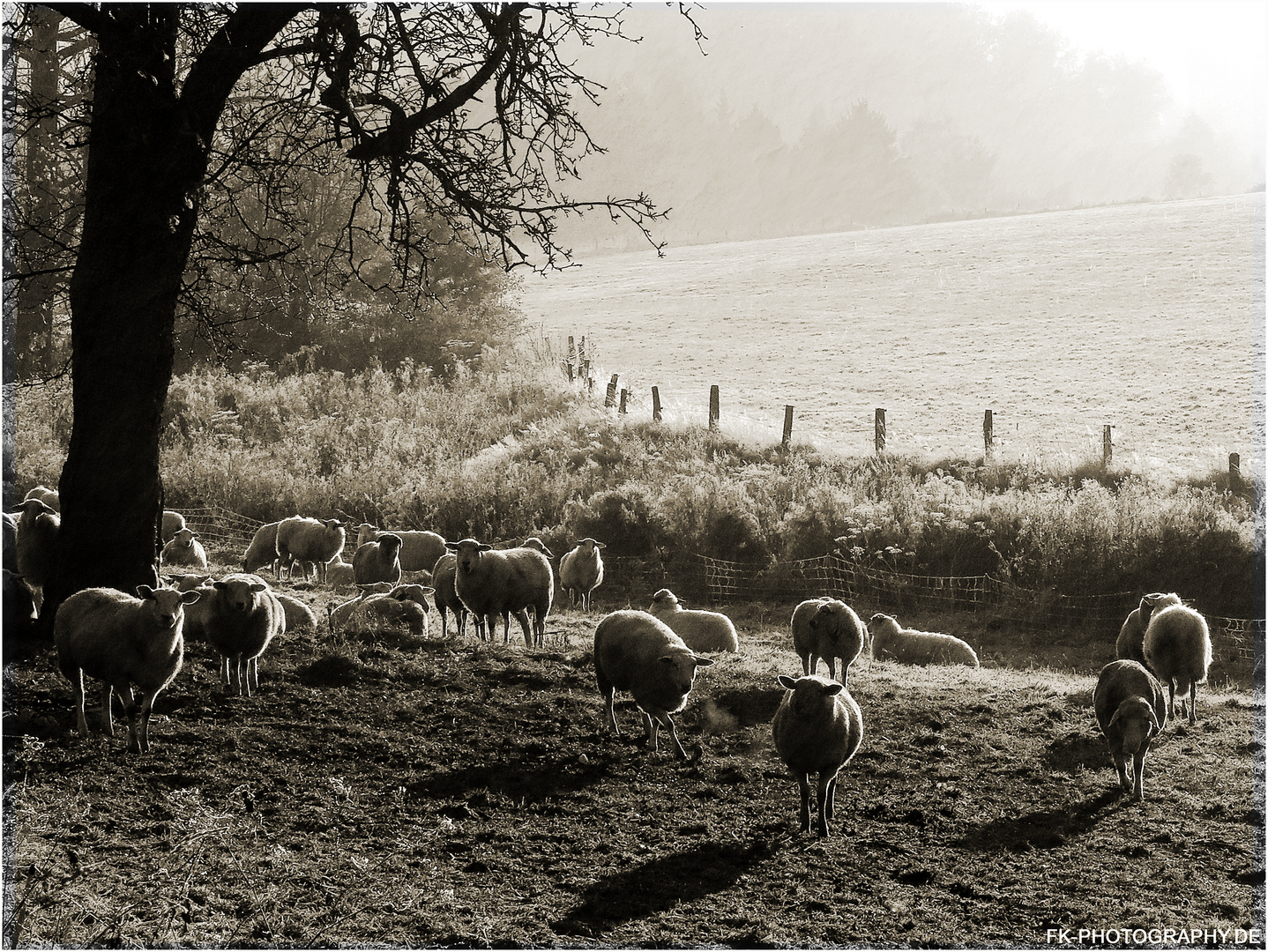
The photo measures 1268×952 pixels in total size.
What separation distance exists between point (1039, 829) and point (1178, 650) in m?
3.84

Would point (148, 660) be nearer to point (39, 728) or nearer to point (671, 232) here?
point (39, 728)

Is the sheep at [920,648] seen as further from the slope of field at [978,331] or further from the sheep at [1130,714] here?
the slope of field at [978,331]

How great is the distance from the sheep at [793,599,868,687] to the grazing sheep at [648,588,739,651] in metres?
1.52

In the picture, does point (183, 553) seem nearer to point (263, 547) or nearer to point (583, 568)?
point (263, 547)

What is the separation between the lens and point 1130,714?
7750 mm

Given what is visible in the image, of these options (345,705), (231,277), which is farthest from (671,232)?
(345,705)

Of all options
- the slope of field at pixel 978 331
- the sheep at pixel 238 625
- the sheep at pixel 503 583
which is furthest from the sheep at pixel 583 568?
the slope of field at pixel 978 331

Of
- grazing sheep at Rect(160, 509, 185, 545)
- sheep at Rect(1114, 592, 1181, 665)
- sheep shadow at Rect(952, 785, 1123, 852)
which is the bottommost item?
sheep shadow at Rect(952, 785, 1123, 852)

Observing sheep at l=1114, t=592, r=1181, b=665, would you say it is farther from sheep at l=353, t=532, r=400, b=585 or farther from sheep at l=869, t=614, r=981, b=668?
sheep at l=353, t=532, r=400, b=585

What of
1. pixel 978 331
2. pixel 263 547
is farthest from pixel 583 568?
pixel 978 331

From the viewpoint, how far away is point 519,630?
1447cm

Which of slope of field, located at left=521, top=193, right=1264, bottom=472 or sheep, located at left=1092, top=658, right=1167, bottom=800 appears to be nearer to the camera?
sheep, located at left=1092, top=658, right=1167, bottom=800

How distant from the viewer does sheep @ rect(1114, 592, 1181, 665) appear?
10.8 metres

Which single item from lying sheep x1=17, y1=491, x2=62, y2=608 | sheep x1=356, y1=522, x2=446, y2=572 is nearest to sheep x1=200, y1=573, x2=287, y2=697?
lying sheep x1=17, y1=491, x2=62, y2=608
